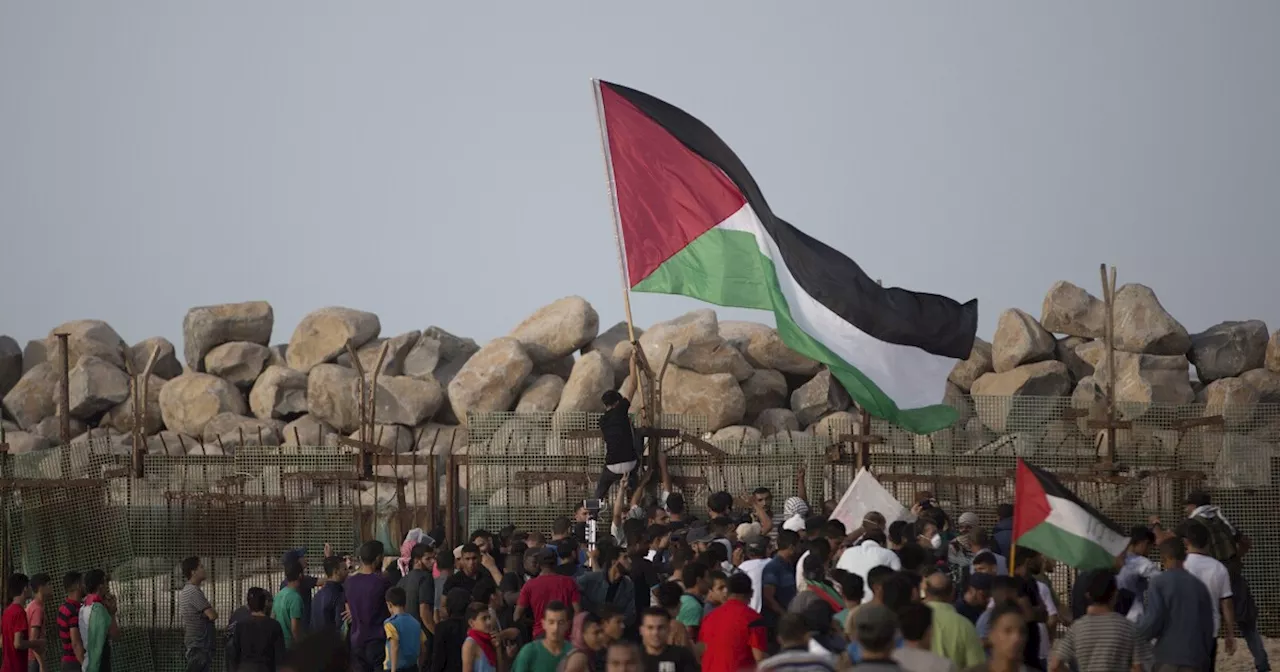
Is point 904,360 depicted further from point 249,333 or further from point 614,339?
point 249,333

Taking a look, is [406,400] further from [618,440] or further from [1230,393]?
[1230,393]

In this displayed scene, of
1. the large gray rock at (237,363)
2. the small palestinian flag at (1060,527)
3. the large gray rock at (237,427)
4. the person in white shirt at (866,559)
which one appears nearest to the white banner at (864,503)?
the person in white shirt at (866,559)

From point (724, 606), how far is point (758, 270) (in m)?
7.54

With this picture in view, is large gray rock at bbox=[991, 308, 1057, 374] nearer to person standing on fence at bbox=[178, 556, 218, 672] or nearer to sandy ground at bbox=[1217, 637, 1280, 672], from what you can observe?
sandy ground at bbox=[1217, 637, 1280, 672]

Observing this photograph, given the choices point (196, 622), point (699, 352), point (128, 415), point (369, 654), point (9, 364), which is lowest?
point (369, 654)

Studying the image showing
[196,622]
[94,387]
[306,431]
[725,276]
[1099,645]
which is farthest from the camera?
[94,387]

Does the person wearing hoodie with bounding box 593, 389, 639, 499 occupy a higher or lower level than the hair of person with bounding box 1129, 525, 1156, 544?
higher

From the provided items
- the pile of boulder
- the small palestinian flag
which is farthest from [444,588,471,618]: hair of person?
the pile of boulder

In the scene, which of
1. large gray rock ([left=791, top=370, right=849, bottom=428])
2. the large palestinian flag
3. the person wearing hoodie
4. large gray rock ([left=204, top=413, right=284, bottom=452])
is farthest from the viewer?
large gray rock ([left=204, top=413, right=284, bottom=452])

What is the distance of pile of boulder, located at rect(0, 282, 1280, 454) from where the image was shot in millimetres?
26828

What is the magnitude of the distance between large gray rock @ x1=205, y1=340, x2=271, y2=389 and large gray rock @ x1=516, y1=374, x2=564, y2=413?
6.07m

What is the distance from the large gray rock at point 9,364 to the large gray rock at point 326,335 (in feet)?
20.4

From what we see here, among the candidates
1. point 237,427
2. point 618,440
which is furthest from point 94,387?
point 618,440

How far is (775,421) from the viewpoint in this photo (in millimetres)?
26953
